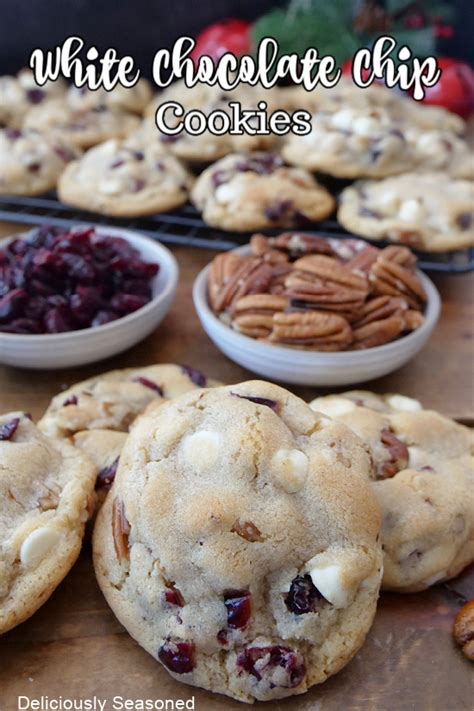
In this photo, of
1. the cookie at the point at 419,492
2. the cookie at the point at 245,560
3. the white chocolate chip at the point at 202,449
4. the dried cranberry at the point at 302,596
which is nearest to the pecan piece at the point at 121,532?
the cookie at the point at 245,560

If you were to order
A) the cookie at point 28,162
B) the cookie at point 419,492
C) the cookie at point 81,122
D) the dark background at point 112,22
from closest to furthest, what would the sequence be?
the cookie at point 419,492 → the cookie at point 28,162 → the cookie at point 81,122 → the dark background at point 112,22

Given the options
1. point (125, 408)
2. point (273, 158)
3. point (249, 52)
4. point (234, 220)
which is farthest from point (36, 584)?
point (249, 52)

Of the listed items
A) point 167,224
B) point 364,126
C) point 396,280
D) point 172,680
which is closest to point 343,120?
point 364,126

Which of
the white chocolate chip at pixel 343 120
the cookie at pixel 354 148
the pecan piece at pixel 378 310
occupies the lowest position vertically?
the pecan piece at pixel 378 310

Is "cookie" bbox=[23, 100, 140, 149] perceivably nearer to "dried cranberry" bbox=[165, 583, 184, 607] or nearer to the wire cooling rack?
the wire cooling rack

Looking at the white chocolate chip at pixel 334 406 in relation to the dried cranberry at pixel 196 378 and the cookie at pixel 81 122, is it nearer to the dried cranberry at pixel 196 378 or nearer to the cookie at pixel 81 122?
the dried cranberry at pixel 196 378

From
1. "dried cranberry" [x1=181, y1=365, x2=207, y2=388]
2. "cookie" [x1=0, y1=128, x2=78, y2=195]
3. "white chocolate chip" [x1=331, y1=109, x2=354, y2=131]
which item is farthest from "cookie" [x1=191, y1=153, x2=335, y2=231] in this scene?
"dried cranberry" [x1=181, y1=365, x2=207, y2=388]
